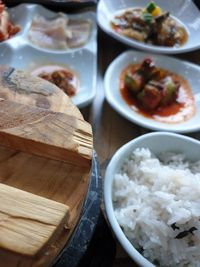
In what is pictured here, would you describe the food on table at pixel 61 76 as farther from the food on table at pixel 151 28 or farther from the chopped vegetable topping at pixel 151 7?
the chopped vegetable topping at pixel 151 7

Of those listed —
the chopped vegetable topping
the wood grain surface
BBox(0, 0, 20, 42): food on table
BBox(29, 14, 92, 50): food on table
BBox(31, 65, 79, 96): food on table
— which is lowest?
BBox(31, 65, 79, 96): food on table

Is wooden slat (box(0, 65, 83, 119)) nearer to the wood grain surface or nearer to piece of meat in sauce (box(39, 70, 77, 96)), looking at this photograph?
the wood grain surface

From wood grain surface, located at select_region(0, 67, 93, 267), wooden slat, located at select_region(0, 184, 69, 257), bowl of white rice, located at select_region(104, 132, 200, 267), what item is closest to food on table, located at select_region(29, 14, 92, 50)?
bowl of white rice, located at select_region(104, 132, 200, 267)

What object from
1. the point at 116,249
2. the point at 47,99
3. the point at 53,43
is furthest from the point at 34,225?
the point at 53,43

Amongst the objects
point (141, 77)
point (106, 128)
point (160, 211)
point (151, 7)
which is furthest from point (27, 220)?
point (151, 7)

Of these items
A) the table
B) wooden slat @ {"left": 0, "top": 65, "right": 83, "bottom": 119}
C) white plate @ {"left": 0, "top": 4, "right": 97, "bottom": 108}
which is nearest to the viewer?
wooden slat @ {"left": 0, "top": 65, "right": 83, "bottom": 119}

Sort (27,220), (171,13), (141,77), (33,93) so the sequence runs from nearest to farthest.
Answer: (27,220) → (33,93) → (141,77) → (171,13)

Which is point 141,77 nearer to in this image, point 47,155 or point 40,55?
point 40,55

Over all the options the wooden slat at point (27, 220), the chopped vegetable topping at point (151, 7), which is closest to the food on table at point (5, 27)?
the chopped vegetable topping at point (151, 7)
